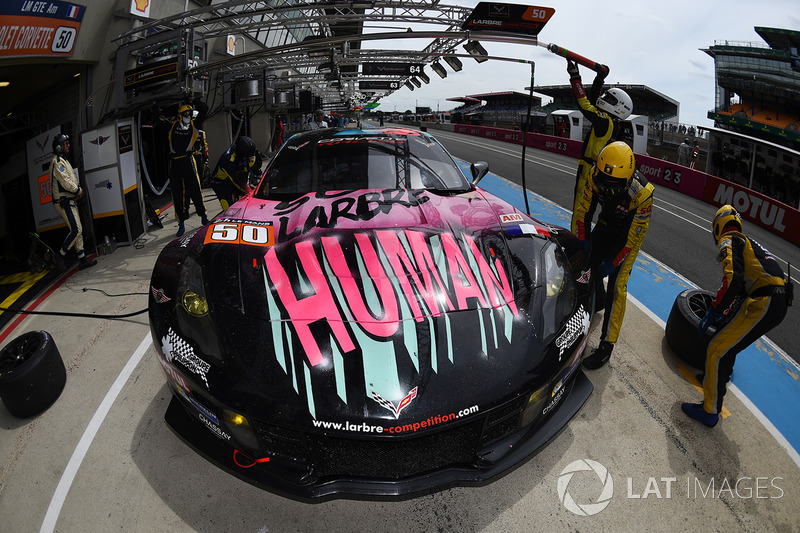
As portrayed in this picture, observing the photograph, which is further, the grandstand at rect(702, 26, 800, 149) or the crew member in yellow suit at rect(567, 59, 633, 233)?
the grandstand at rect(702, 26, 800, 149)

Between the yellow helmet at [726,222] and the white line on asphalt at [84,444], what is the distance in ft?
13.5

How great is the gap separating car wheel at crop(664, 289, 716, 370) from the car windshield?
202cm

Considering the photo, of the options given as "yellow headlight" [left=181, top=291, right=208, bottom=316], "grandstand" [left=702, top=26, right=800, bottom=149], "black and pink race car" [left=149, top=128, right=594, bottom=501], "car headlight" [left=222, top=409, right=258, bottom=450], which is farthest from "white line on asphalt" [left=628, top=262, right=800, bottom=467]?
"grandstand" [left=702, top=26, right=800, bottom=149]

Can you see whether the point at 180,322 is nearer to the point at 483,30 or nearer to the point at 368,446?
the point at 368,446

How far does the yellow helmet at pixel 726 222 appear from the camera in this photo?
2.69m

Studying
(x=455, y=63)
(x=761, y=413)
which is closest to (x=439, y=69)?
(x=455, y=63)

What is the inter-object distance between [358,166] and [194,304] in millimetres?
1704

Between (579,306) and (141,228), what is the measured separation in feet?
22.3

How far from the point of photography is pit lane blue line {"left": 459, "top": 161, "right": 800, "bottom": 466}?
9.16 ft

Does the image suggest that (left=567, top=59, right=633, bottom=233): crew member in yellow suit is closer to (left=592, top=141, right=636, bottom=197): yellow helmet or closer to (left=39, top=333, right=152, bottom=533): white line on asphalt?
(left=592, top=141, right=636, bottom=197): yellow helmet

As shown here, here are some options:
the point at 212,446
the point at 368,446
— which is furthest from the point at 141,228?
the point at 368,446

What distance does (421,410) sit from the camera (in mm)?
1655

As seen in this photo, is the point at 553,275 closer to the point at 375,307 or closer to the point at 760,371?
the point at 375,307

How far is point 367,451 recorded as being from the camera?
5.49ft
